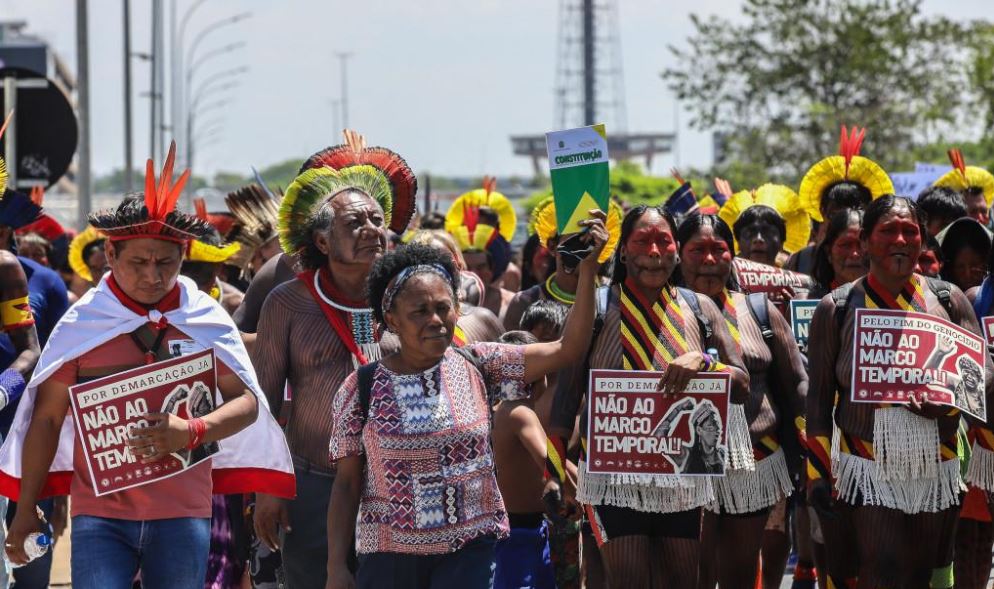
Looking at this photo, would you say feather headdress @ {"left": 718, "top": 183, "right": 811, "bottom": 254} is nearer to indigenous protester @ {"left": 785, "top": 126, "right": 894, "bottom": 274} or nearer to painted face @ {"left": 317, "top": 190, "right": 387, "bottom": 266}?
indigenous protester @ {"left": 785, "top": 126, "right": 894, "bottom": 274}

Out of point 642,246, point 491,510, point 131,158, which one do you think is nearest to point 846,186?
point 642,246

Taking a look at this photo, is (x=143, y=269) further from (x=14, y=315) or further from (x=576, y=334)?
(x=14, y=315)

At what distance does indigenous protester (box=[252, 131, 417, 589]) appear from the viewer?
6.86 metres

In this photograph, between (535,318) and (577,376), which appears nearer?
(577,376)

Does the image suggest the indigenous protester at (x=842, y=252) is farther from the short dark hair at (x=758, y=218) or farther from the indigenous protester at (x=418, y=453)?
the indigenous protester at (x=418, y=453)

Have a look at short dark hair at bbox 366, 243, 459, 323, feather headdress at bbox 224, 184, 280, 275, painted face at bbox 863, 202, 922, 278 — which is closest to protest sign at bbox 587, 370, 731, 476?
painted face at bbox 863, 202, 922, 278

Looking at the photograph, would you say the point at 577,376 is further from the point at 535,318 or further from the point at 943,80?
the point at 943,80

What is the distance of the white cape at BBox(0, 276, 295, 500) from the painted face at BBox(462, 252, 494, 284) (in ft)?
20.2

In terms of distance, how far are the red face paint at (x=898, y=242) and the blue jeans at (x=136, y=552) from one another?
315cm

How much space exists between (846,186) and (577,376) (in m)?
3.71

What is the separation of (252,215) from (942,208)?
4462 millimetres

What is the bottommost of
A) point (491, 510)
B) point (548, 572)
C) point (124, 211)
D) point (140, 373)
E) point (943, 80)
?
point (548, 572)

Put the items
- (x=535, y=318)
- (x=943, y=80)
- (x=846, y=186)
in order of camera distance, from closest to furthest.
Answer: (x=535, y=318), (x=846, y=186), (x=943, y=80)

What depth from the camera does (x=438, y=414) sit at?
588 centimetres
